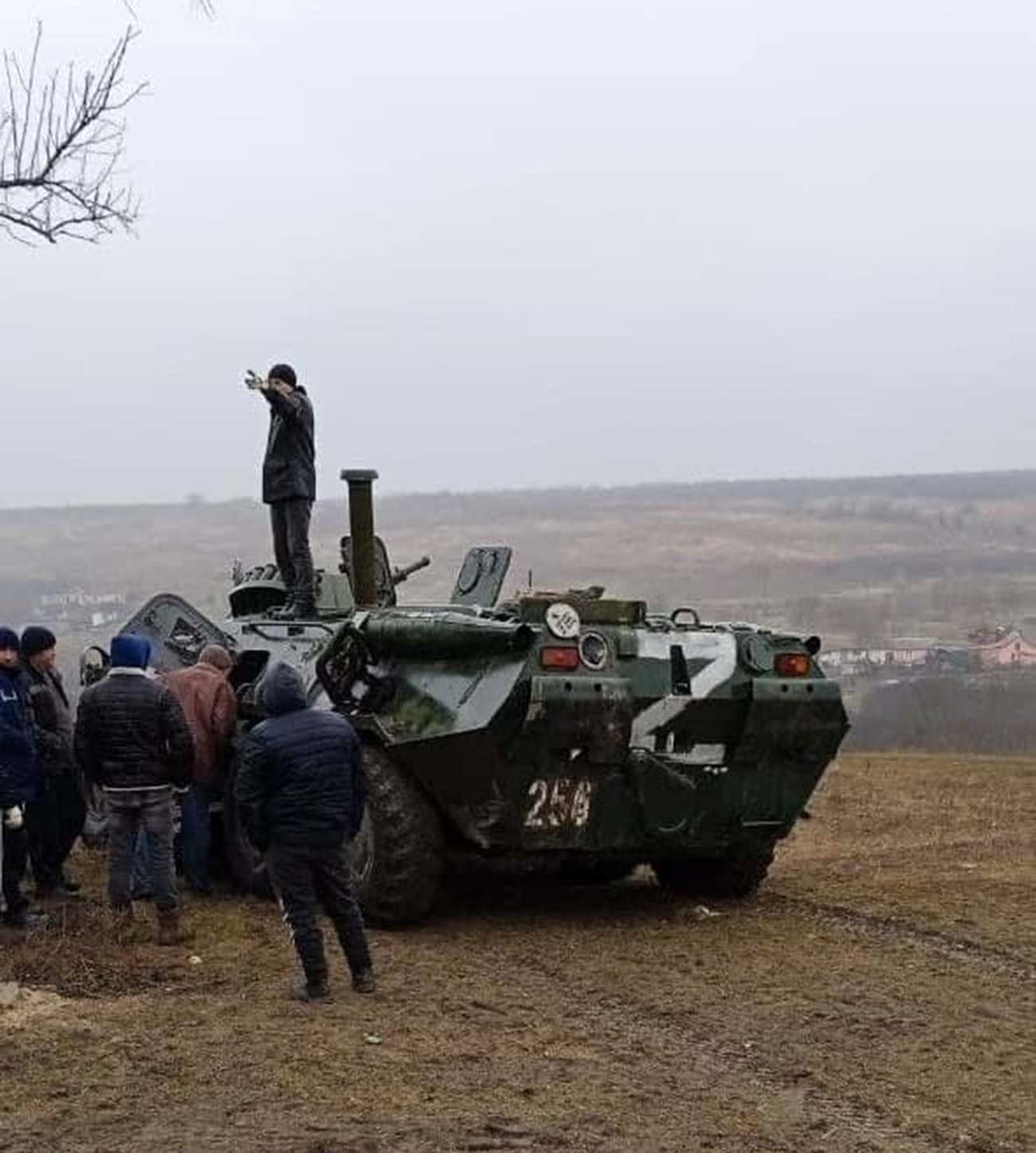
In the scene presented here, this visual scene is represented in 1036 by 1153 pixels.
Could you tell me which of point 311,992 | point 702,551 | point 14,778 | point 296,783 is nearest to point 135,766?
point 14,778

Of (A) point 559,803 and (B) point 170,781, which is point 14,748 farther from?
(A) point 559,803

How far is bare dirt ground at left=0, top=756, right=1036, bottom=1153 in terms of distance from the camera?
6.94 metres

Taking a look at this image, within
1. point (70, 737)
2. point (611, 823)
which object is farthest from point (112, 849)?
point (611, 823)

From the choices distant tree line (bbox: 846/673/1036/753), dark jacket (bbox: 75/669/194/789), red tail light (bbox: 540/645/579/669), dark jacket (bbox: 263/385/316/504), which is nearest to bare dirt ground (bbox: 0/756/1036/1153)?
dark jacket (bbox: 75/669/194/789)

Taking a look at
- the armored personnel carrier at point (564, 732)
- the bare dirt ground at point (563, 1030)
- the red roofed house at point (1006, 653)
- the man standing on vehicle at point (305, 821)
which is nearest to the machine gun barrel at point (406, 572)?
the armored personnel carrier at point (564, 732)

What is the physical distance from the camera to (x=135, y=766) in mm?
10234

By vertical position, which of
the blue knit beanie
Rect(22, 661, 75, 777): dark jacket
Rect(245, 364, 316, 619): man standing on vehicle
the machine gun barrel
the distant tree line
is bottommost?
the distant tree line

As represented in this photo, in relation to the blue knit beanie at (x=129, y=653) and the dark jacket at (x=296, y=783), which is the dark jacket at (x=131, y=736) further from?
the dark jacket at (x=296, y=783)

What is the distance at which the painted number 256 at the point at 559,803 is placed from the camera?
10320mm

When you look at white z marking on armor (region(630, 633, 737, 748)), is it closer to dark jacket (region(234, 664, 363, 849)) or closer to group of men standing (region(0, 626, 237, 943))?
dark jacket (region(234, 664, 363, 849))

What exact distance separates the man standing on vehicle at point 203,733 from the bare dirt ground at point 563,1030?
43 cm

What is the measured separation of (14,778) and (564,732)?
272cm

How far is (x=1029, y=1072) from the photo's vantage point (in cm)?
790

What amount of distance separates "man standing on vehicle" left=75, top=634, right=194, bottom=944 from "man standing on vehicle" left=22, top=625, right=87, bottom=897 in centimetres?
111
